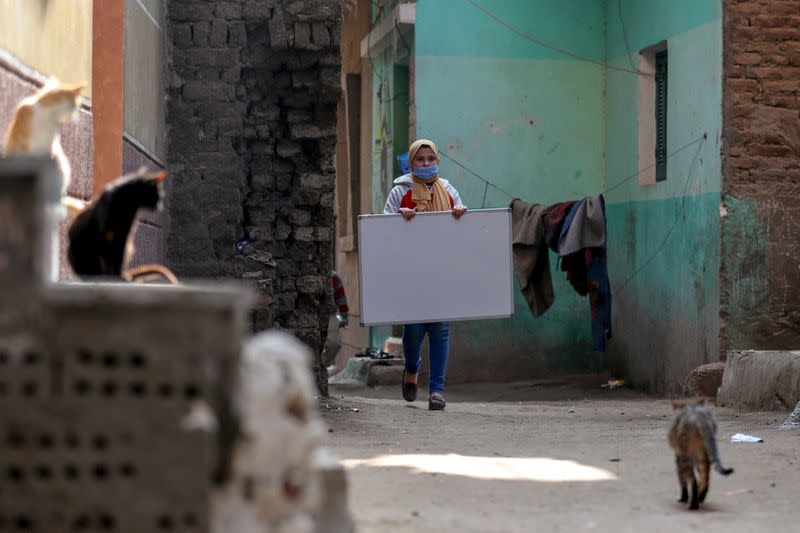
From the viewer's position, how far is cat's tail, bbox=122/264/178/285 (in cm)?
464

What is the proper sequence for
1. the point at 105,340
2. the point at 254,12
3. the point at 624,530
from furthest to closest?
the point at 254,12, the point at 624,530, the point at 105,340

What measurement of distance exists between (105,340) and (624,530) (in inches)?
99.3

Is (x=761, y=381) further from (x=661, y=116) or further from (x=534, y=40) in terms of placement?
(x=534, y=40)

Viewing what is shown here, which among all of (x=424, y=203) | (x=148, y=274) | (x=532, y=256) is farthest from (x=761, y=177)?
(x=148, y=274)

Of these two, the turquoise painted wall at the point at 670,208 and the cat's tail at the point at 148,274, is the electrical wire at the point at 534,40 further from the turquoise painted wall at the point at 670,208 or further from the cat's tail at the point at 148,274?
the cat's tail at the point at 148,274

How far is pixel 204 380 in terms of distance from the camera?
244 cm

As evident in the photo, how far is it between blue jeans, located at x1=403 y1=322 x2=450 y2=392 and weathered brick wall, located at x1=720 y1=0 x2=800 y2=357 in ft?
9.60

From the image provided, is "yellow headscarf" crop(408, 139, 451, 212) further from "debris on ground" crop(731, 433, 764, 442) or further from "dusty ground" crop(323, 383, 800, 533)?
"debris on ground" crop(731, 433, 764, 442)

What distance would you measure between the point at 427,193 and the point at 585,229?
11.6 feet

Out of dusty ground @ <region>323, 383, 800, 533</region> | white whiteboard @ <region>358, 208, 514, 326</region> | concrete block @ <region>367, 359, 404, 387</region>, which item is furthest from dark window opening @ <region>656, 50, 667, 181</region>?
white whiteboard @ <region>358, 208, 514, 326</region>

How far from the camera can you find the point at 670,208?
41.0 feet

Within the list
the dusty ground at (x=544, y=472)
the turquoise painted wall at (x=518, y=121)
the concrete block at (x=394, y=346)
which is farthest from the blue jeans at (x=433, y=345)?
the concrete block at (x=394, y=346)

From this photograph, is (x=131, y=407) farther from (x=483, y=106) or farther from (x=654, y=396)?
(x=483, y=106)

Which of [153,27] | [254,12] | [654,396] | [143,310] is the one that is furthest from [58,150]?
[654,396]
